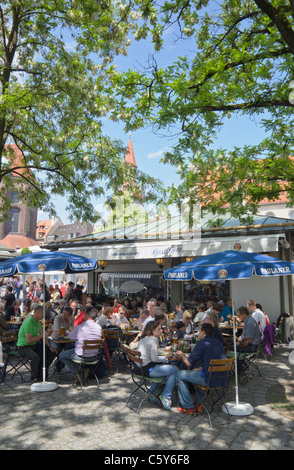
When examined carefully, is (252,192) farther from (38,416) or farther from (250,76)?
(38,416)

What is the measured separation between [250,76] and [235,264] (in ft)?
17.7

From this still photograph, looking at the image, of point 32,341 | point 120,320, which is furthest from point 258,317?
point 32,341

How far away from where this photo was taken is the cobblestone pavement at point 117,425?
4094 mm

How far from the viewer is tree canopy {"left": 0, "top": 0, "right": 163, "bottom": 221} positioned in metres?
10.2

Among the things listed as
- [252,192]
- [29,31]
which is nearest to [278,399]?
[252,192]

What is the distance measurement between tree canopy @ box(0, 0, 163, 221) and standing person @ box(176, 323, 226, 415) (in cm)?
647

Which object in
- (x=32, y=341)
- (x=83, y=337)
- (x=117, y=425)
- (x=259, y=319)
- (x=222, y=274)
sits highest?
(x=222, y=274)

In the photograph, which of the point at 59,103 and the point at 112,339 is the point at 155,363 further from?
the point at 59,103

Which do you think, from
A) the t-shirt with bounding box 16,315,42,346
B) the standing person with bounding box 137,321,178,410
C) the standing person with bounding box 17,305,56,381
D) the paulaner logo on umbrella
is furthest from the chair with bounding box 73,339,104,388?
the paulaner logo on umbrella

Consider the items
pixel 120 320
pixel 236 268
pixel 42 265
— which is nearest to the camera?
pixel 236 268

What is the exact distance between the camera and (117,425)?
4668mm

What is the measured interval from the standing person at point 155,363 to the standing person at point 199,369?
17 cm

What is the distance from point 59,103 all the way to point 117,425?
426 inches

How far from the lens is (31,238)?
53.4 metres
